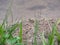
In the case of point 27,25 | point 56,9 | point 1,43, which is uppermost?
point 56,9

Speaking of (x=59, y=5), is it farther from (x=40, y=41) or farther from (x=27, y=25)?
(x=40, y=41)

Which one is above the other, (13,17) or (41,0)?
(41,0)

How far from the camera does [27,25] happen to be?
2.81 m

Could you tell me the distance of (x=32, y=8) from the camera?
3.37 metres

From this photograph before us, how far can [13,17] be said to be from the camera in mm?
3150

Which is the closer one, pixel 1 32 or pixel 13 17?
pixel 1 32

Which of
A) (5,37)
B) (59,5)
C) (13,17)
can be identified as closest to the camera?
(5,37)

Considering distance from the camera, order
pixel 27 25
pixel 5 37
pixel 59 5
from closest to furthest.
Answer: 1. pixel 5 37
2. pixel 27 25
3. pixel 59 5

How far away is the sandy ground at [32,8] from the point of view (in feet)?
10.5

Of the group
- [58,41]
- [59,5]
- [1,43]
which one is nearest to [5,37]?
[1,43]

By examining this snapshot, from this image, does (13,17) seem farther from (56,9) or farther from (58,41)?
(58,41)

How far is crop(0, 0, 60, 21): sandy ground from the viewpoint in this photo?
3195 millimetres

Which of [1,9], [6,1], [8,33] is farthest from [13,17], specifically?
[8,33]

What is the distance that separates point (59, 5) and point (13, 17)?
64 centimetres
